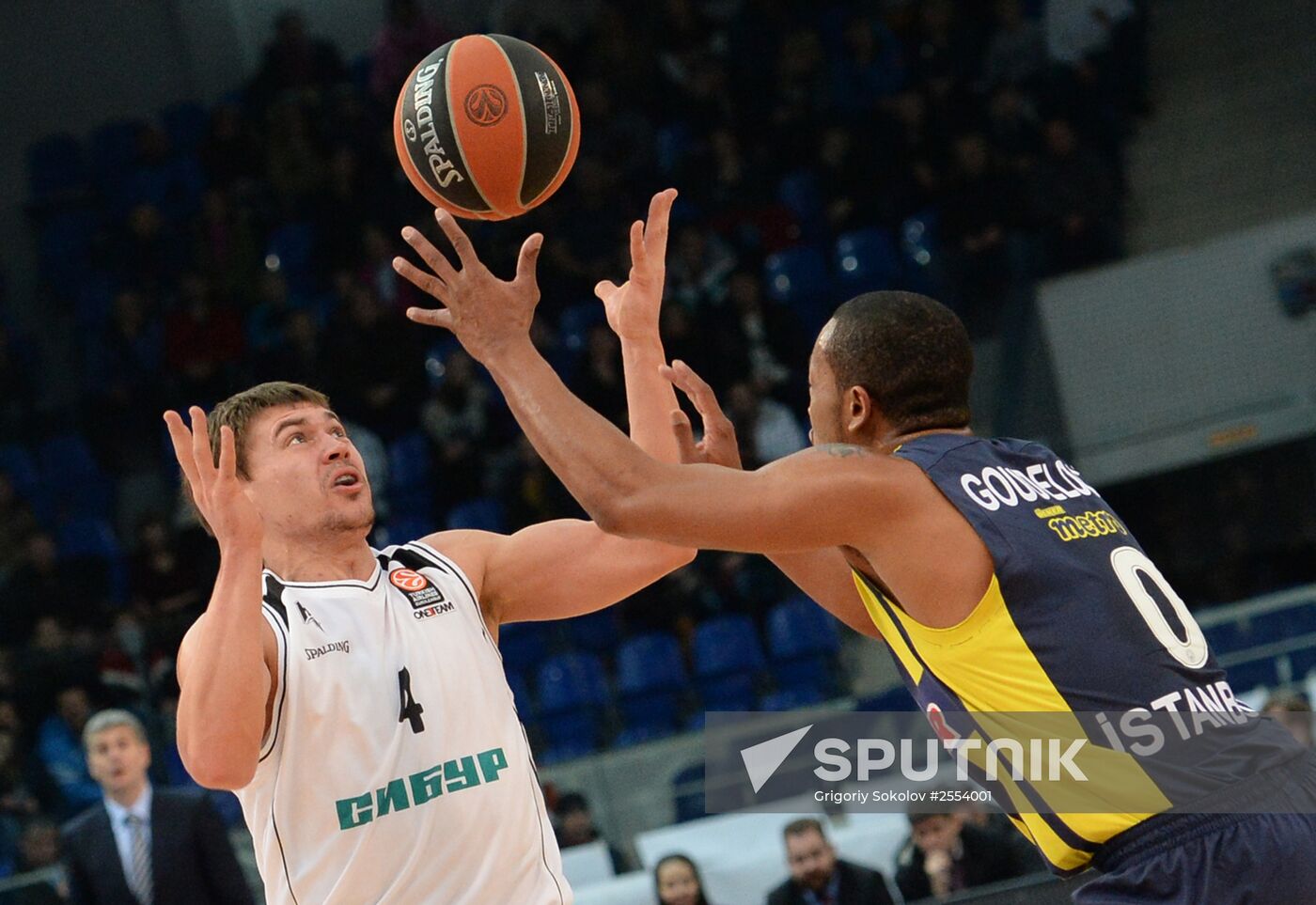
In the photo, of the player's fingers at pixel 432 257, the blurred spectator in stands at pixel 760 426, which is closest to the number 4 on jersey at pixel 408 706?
the player's fingers at pixel 432 257

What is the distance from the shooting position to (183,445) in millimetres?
3246

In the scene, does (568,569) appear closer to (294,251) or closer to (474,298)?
(474,298)

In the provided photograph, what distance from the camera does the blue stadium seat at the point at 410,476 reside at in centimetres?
1075

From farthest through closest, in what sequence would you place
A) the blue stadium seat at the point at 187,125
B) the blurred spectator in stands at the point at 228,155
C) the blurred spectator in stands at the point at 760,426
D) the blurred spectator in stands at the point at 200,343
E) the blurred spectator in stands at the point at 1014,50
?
the blue stadium seat at the point at 187,125, the blurred spectator in stands at the point at 228,155, the blurred spectator in stands at the point at 1014,50, the blurred spectator in stands at the point at 200,343, the blurred spectator in stands at the point at 760,426

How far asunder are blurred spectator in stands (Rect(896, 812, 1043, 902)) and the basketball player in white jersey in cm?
353

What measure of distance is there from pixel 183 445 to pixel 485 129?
1128 mm

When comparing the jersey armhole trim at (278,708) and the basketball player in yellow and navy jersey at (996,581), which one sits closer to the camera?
the basketball player in yellow and navy jersey at (996,581)

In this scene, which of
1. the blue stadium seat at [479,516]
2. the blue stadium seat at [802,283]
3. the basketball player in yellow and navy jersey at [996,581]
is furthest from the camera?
the blue stadium seat at [802,283]

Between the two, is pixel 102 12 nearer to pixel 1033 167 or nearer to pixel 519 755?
pixel 1033 167

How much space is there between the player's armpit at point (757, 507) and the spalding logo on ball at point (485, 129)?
55.7 inches

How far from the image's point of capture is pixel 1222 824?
2592 millimetres

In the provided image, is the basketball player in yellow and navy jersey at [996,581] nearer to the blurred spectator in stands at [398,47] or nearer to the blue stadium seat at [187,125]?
the blurred spectator in stands at [398,47]

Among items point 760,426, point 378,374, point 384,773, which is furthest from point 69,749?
point 384,773

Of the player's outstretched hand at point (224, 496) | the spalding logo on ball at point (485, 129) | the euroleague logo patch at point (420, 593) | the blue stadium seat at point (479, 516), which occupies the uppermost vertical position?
the spalding logo on ball at point (485, 129)
